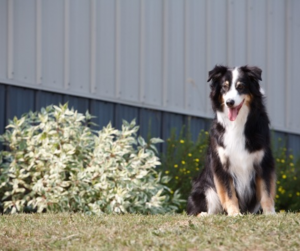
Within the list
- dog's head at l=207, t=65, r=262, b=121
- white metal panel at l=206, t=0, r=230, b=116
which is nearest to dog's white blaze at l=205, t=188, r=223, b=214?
dog's head at l=207, t=65, r=262, b=121

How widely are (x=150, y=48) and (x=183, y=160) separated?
179cm

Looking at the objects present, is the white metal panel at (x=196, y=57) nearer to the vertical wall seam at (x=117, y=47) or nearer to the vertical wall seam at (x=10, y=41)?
the vertical wall seam at (x=117, y=47)

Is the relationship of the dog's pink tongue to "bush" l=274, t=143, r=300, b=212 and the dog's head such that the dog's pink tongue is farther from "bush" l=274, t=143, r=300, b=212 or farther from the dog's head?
"bush" l=274, t=143, r=300, b=212

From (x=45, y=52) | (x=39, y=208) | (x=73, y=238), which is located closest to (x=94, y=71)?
(x=45, y=52)

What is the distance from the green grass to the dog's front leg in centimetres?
68

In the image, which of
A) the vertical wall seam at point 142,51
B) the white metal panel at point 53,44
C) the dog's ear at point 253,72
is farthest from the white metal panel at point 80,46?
the dog's ear at point 253,72

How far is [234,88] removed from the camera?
7445 millimetres

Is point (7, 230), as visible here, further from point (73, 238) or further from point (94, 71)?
point (94, 71)

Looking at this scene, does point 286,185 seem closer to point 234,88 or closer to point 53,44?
A: point 53,44

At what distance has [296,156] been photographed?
13312 mm

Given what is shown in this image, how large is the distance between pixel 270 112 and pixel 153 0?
2.97 meters

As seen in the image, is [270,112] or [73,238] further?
[270,112]

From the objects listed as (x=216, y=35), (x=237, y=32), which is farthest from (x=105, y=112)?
(x=237, y=32)

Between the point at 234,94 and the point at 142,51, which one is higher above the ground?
the point at 142,51
